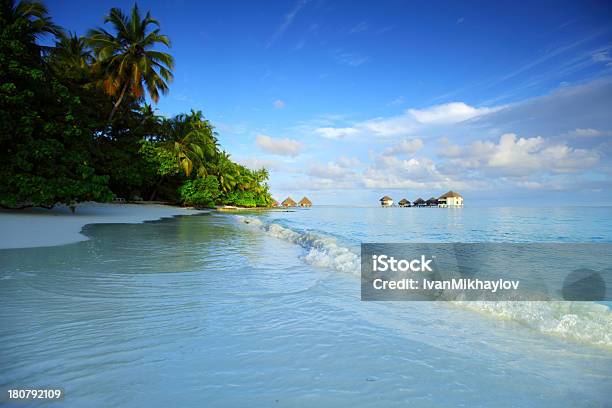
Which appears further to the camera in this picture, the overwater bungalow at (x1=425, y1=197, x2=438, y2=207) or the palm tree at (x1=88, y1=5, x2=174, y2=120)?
the overwater bungalow at (x1=425, y1=197, x2=438, y2=207)

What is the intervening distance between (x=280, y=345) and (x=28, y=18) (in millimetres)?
21232

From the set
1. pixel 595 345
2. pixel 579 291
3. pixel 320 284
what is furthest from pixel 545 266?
pixel 320 284

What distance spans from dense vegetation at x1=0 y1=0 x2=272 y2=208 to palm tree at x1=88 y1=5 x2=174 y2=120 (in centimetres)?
6

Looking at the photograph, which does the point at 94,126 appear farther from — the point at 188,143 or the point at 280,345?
the point at 280,345

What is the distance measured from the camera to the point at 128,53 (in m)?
22.0

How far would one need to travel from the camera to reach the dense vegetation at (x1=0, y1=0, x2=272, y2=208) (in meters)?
11.5

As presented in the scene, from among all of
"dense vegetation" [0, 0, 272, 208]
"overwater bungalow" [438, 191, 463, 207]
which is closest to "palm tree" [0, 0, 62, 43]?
"dense vegetation" [0, 0, 272, 208]

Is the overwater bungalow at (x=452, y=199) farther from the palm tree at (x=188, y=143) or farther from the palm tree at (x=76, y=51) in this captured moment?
the palm tree at (x=76, y=51)

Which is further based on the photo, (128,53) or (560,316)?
(128,53)

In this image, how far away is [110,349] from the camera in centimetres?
207

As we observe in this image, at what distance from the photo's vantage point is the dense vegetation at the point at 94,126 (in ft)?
37.6

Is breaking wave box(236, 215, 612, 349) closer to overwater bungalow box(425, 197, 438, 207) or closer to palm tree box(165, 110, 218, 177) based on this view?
palm tree box(165, 110, 218, 177)

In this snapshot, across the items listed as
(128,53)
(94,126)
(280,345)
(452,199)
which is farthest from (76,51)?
(452,199)

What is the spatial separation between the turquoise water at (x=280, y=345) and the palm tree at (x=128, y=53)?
21.4 meters
